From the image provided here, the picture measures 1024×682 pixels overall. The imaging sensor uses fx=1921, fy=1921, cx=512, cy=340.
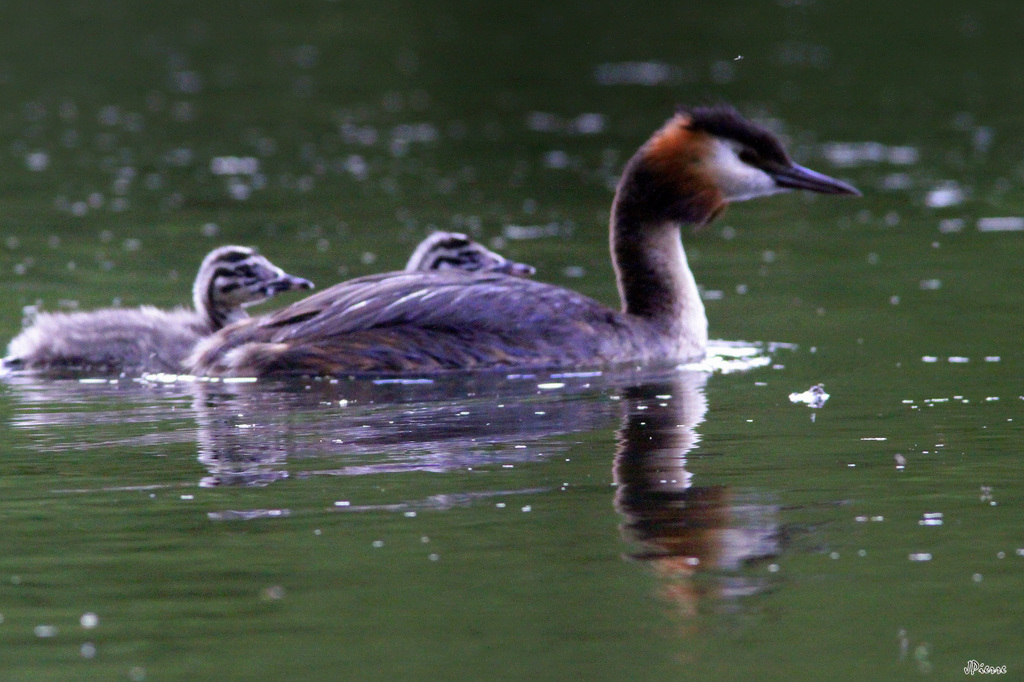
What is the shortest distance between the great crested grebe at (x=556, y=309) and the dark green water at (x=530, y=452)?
0.39 metres

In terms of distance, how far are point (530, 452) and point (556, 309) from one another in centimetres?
273

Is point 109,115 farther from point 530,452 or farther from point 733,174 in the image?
point 530,452

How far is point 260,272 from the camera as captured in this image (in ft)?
39.5

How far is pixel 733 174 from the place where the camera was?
12.2 meters

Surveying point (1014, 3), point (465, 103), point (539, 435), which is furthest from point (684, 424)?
point (1014, 3)

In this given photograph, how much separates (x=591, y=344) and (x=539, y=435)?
2269 millimetres

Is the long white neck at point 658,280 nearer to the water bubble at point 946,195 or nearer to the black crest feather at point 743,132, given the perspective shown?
the black crest feather at point 743,132

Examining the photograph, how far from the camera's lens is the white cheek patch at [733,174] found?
1223 cm

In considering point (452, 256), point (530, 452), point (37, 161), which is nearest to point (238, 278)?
point (452, 256)

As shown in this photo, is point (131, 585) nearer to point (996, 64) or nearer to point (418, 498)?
point (418, 498)

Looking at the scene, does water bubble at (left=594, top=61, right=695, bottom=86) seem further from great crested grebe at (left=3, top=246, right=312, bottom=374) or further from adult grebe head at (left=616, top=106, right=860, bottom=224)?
great crested grebe at (left=3, top=246, right=312, bottom=374)

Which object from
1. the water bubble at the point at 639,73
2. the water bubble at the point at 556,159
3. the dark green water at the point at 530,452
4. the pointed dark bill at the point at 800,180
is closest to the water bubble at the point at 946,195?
the dark green water at the point at 530,452

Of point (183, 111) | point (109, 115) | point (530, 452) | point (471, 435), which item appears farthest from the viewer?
point (183, 111)

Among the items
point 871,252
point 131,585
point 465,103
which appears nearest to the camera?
point 131,585
